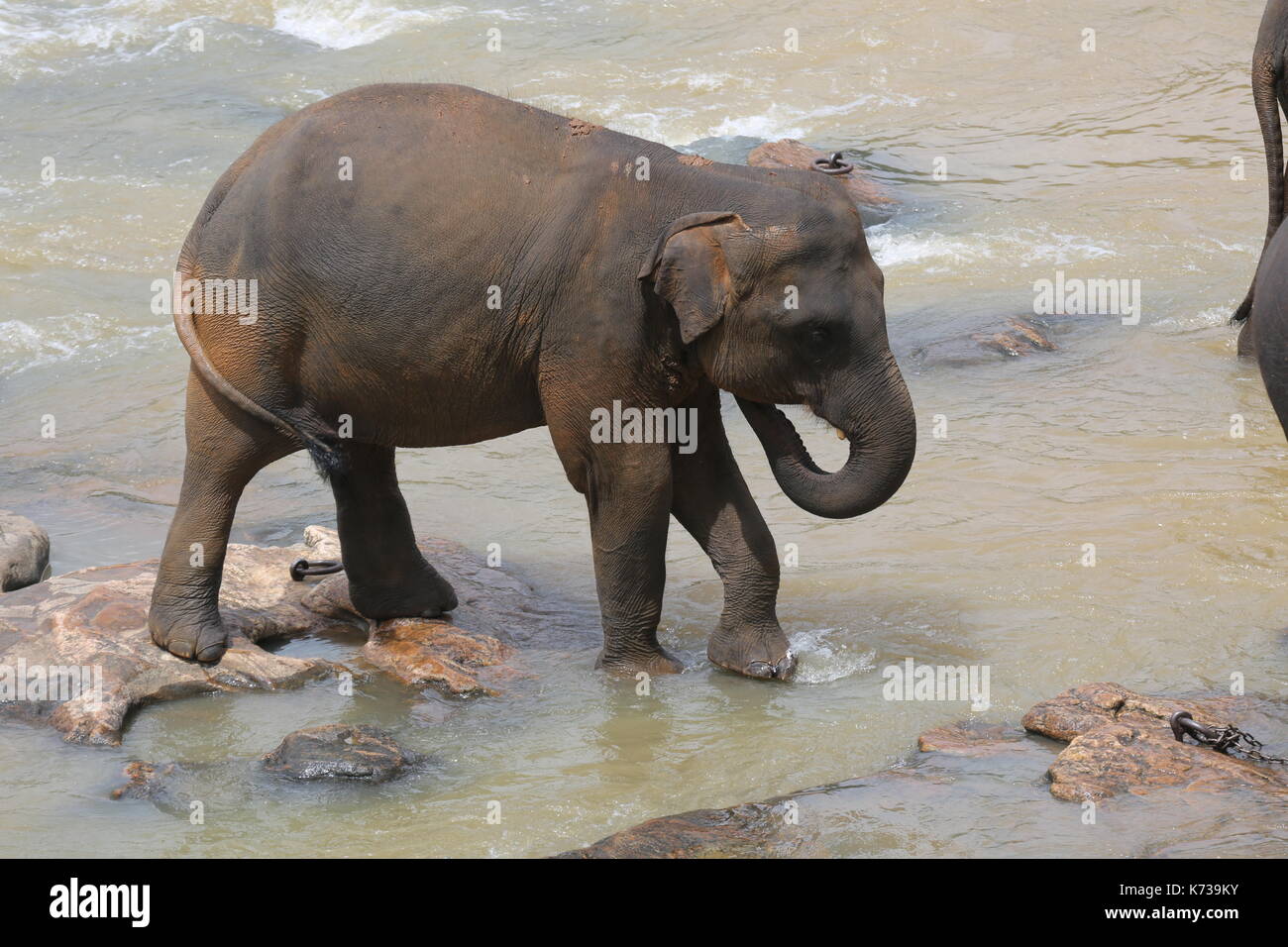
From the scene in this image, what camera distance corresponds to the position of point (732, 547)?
7.16m

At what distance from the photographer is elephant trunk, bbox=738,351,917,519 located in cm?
641

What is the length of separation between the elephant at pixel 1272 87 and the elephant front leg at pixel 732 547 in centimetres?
487

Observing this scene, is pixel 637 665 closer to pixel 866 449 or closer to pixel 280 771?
pixel 866 449

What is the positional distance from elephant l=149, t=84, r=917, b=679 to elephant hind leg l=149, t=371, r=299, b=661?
0.02m

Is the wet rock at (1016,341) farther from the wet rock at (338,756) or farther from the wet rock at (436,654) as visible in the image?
the wet rock at (338,756)

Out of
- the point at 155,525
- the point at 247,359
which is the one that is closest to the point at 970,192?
the point at 155,525

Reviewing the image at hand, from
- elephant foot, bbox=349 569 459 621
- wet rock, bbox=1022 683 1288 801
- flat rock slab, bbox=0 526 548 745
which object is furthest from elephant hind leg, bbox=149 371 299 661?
wet rock, bbox=1022 683 1288 801

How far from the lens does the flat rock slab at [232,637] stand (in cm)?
665

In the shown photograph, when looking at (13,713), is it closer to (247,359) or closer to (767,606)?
(247,359)

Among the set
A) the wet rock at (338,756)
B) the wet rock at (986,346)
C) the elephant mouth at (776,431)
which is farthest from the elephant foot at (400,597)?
the wet rock at (986,346)

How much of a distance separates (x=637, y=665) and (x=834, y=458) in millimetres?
3277

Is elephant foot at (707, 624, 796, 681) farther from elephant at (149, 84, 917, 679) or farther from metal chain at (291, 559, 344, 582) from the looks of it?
metal chain at (291, 559, 344, 582)

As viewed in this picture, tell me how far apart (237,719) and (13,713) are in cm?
86

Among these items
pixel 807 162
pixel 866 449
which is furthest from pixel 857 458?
pixel 807 162
